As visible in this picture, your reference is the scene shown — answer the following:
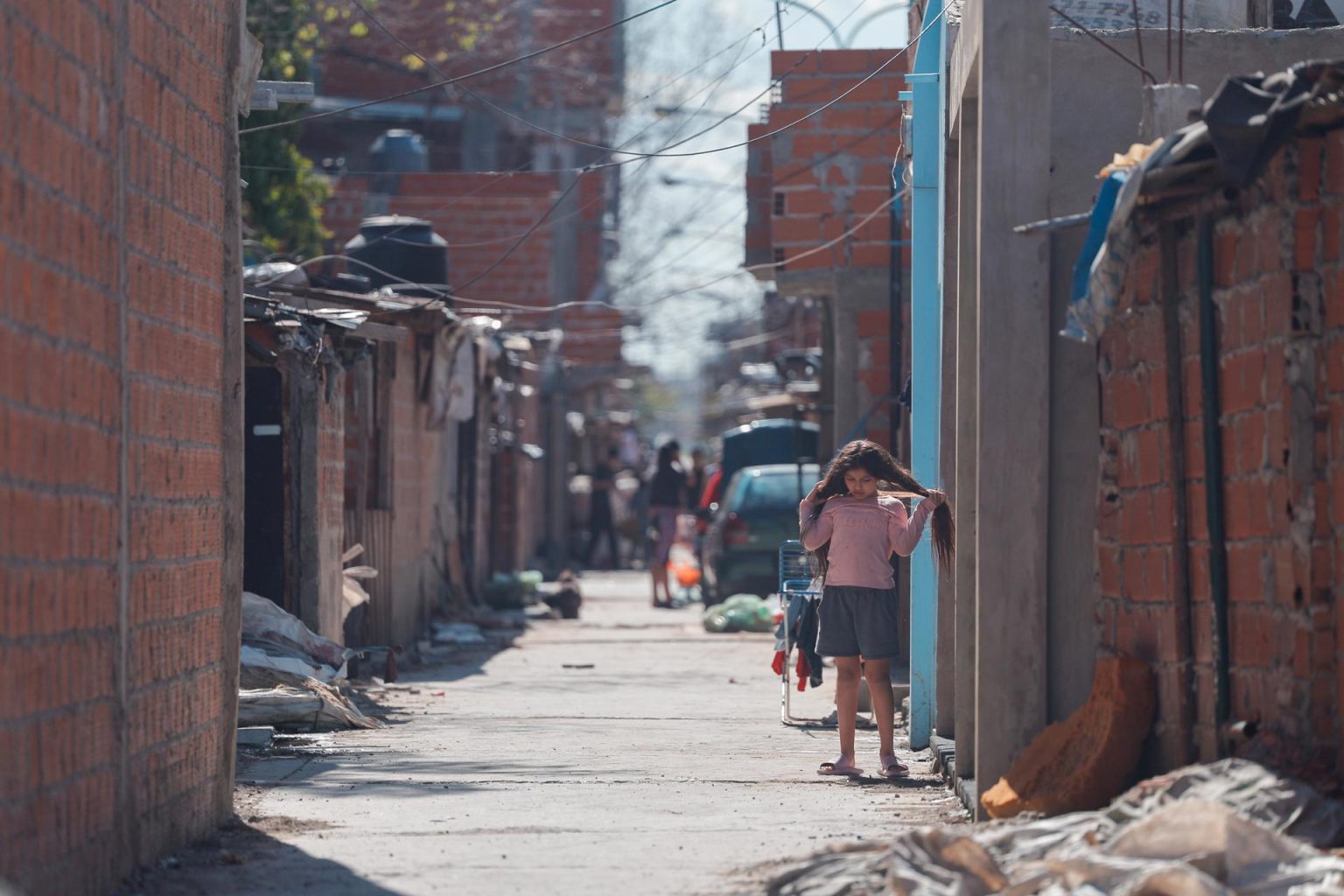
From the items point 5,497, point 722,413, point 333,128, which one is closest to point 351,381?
point 5,497

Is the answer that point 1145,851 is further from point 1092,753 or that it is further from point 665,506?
point 665,506

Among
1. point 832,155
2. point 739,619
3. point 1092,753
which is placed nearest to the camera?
point 1092,753

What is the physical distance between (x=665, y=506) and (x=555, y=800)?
16111 millimetres

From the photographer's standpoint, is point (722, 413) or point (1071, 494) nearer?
point (1071, 494)

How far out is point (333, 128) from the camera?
34531mm

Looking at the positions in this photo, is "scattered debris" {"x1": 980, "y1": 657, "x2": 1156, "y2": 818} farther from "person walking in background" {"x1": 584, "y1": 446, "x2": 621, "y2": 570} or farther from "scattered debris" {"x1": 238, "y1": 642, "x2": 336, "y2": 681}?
"person walking in background" {"x1": 584, "y1": 446, "x2": 621, "y2": 570}

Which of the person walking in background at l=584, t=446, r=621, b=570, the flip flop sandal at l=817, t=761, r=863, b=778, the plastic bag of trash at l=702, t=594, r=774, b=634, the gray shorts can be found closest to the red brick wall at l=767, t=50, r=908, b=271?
the plastic bag of trash at l=702, t=594, r=774, b=634

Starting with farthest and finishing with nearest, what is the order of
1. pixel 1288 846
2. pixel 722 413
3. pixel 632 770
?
pixel 722 413
pixel 632 770
pixel 1288 846

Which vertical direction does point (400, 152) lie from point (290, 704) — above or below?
above

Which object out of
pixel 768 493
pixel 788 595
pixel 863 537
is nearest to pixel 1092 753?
pixel 863 537

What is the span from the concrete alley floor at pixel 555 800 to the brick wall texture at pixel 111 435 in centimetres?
50

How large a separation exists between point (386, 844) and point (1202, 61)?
462 centimetres

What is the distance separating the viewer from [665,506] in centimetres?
2414

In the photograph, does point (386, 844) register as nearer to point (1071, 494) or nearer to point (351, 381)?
point (1071, 494)
